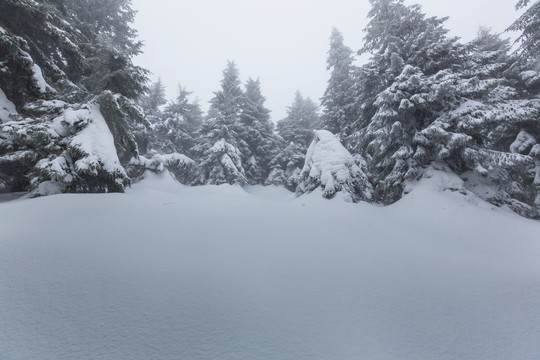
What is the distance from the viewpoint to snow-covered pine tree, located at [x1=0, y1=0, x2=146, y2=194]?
16.9ft

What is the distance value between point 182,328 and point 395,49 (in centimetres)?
1060

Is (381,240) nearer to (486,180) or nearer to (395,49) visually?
(486,180)

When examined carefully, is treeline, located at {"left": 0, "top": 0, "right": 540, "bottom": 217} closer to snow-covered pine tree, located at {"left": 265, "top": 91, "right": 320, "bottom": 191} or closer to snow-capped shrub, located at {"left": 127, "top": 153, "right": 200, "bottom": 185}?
snow-capped shrub, located at {"left": 127, "top": 153, "right": 200, "bottom": 185}

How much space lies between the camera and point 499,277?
271 cm

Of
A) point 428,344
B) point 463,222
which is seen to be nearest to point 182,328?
point 428,344

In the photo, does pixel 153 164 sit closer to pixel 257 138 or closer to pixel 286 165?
pixel 257 138

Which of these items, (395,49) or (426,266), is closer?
(426,266)

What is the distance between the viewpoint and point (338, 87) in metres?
15.6

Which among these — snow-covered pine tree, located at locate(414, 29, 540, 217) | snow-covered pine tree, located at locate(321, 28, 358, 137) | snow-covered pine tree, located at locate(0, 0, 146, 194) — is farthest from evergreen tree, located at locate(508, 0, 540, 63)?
snow-covered pine tree, located at locate(0, 0, 146, 194)

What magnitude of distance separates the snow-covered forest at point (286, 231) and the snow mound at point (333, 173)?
0.22 feet

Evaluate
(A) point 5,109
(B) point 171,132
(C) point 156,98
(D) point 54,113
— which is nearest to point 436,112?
(D) point 54,113

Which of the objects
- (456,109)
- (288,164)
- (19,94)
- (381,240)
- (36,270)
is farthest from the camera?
(288,164)

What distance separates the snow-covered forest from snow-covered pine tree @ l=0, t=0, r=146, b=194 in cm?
4

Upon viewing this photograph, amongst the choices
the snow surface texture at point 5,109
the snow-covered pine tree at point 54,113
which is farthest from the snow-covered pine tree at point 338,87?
the snow surface texture at point 5,109
